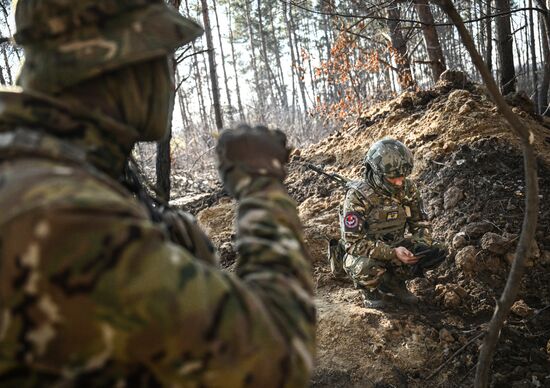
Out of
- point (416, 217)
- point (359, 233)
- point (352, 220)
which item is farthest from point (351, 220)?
point (416, 217)

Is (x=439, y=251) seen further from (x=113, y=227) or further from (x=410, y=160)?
(x=113, y=227)

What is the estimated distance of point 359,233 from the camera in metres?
4.27

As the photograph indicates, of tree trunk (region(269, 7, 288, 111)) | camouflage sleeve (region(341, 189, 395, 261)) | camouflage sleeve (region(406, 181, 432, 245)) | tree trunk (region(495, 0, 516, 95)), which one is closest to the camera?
camouflage sleeve (region(341, 189, 395, 261))

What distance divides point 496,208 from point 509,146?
110 cm

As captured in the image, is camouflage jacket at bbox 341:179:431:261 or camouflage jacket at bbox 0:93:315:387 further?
camouflage jacket at bbox 341:179:431:261

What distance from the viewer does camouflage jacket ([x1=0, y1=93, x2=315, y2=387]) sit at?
2.25ft

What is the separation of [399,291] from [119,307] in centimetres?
397

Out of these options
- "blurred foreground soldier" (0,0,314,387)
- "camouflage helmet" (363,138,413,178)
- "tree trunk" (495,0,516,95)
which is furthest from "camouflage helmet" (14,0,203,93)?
"tree trunk" (495,0,516,95)

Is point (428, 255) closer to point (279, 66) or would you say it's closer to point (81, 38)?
point (81, 38)

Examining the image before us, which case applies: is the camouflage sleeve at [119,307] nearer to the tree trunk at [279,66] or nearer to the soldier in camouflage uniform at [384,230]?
the soldier in camouflage uniform at [384,230]

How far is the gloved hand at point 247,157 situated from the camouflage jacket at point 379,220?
325 centimetres

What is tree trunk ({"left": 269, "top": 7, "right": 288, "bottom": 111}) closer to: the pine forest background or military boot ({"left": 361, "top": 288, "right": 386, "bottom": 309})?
the pine forest background

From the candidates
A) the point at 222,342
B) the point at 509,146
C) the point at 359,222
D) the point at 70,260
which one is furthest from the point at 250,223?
the point at 509,146

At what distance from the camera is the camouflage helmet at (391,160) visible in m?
4.16
